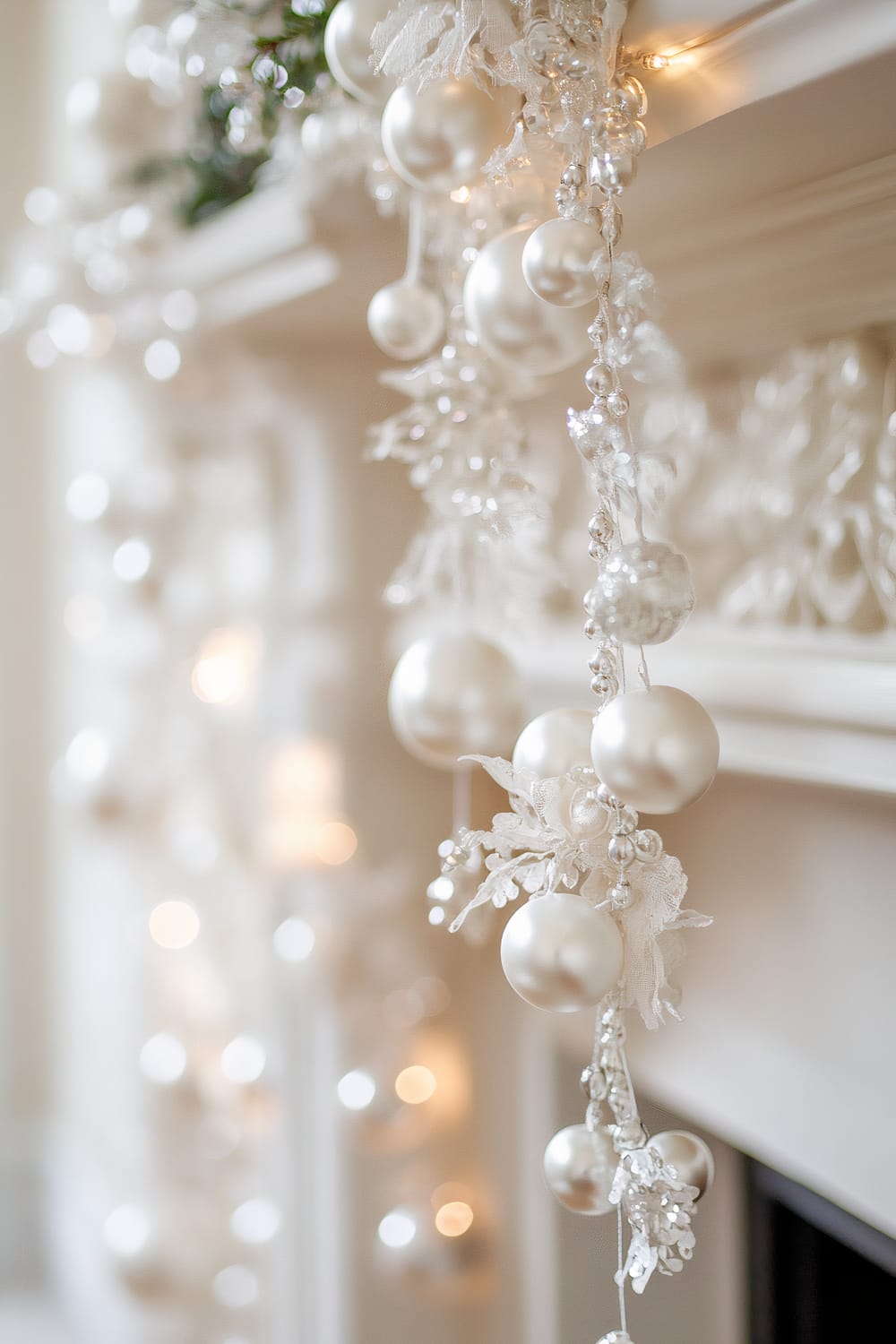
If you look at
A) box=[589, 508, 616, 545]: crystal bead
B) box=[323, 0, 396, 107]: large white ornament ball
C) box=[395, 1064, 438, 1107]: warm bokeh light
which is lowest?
box=[395, 1064, 438, 1107]: warm bokeh light

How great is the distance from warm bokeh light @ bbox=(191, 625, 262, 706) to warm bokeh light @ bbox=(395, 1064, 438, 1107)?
46 cm

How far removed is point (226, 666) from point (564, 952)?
0.83m

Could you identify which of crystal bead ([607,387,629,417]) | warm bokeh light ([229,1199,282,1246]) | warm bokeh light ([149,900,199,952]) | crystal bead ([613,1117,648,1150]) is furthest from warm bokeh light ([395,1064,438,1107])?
crystal bead ([607,387,629,417])

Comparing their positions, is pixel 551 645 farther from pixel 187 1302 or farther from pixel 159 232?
pixel 187 1302

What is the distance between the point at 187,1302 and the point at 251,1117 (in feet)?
1.01

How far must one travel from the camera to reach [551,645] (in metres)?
0.94

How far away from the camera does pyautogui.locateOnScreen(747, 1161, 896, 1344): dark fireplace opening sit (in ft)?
3.16

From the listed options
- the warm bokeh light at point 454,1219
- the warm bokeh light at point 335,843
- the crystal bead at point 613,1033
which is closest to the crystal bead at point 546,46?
the crystal bead at point 613,1033

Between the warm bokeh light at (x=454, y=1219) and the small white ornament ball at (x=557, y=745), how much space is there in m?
0.65

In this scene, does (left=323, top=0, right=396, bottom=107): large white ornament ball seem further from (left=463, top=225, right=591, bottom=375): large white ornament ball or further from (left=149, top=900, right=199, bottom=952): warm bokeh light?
(left=149, top=900, right=199, bottom=952): warm bokeh light

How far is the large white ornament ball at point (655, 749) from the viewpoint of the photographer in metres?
0.55

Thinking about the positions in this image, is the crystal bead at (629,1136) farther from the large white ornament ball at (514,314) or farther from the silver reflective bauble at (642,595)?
the large white ornament ball at (514,314)

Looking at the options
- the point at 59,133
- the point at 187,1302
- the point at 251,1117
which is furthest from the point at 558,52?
the point at 59,133

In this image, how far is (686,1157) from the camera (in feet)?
2.01
